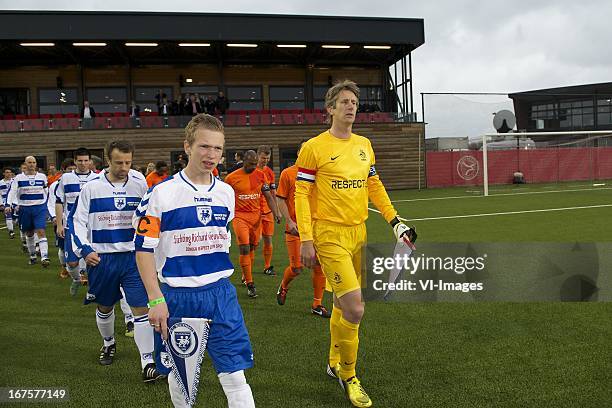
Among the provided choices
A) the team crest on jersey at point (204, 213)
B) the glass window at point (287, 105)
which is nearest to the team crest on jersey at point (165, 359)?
the team crest on jersey at point (204, 213)

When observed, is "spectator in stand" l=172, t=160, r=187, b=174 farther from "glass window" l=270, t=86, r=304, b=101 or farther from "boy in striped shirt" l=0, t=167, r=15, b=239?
"glass window" l=270, t=86, r=304, b=101

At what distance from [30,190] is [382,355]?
8.96 meters

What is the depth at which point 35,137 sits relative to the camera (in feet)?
82.9

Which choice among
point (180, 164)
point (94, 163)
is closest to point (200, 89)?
point (94, 163)

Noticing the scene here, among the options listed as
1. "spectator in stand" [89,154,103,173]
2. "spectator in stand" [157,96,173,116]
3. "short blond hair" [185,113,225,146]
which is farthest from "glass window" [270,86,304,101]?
"short blond hair" [185,113,225,146]

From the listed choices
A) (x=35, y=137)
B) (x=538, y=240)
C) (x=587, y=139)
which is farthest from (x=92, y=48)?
(x=587, y=139)

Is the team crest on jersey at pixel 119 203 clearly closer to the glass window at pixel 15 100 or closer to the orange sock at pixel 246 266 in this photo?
the orange sock at pixel 246 266

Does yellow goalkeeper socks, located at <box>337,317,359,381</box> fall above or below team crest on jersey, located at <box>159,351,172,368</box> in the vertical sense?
below

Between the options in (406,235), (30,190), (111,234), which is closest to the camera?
(406,235)

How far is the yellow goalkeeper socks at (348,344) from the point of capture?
3.59 m

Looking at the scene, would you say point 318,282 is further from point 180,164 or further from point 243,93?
point 243,93

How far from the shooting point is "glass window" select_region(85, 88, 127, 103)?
99.6 ft

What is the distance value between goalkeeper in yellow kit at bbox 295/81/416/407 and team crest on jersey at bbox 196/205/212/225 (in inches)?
37.3

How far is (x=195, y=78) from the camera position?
31328mm
